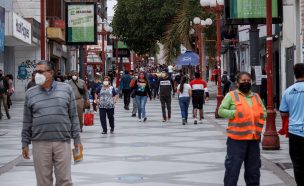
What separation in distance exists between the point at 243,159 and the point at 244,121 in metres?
0.48

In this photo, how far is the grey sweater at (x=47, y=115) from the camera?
8.51m

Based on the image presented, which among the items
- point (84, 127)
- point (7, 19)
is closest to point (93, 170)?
point (84, 127)

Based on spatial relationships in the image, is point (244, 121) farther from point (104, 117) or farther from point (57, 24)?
point (57, 24)

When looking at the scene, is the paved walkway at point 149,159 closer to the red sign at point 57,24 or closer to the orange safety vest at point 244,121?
the orange safety vest at point 244,121

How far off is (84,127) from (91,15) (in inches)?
310

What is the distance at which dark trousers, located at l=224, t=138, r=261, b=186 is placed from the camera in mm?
9570

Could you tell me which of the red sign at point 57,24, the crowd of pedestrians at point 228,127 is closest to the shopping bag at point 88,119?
the crowd of pedestrians at point 228,127

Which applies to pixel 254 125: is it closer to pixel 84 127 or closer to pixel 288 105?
pixel 288 105

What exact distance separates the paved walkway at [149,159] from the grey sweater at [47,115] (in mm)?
3149

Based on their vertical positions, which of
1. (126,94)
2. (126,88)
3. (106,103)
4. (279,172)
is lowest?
(279,172)

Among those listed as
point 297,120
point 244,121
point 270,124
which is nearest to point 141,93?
point 270,124

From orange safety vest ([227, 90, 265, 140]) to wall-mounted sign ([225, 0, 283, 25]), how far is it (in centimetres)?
792

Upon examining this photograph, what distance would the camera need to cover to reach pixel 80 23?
29.8 meters

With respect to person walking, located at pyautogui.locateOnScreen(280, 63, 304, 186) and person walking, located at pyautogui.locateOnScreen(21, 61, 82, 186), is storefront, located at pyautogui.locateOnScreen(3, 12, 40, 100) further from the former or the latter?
person walking, located at pyautogui.locateOnScreen(21, 61, 82, 186)
